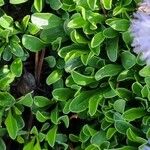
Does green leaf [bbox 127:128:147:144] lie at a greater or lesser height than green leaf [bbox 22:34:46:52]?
lesser

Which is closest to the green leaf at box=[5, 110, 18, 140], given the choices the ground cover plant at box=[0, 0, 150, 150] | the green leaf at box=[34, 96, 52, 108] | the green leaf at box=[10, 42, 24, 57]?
the ground cover plant at box=[0, 0, 150, 150]

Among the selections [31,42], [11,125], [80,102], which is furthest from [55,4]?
[11,125]

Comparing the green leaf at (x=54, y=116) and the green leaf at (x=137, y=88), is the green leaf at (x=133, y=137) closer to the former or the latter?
the green leaf at (x=137, y=88)

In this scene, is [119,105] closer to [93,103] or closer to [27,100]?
[93,103]

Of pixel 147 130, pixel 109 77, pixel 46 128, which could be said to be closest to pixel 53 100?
pixel 46 128

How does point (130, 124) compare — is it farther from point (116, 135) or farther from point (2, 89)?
point (2, 89)

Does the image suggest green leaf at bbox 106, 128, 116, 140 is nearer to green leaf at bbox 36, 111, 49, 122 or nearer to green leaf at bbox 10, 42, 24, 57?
green leaf at bbox 36, 111, 49, 122
